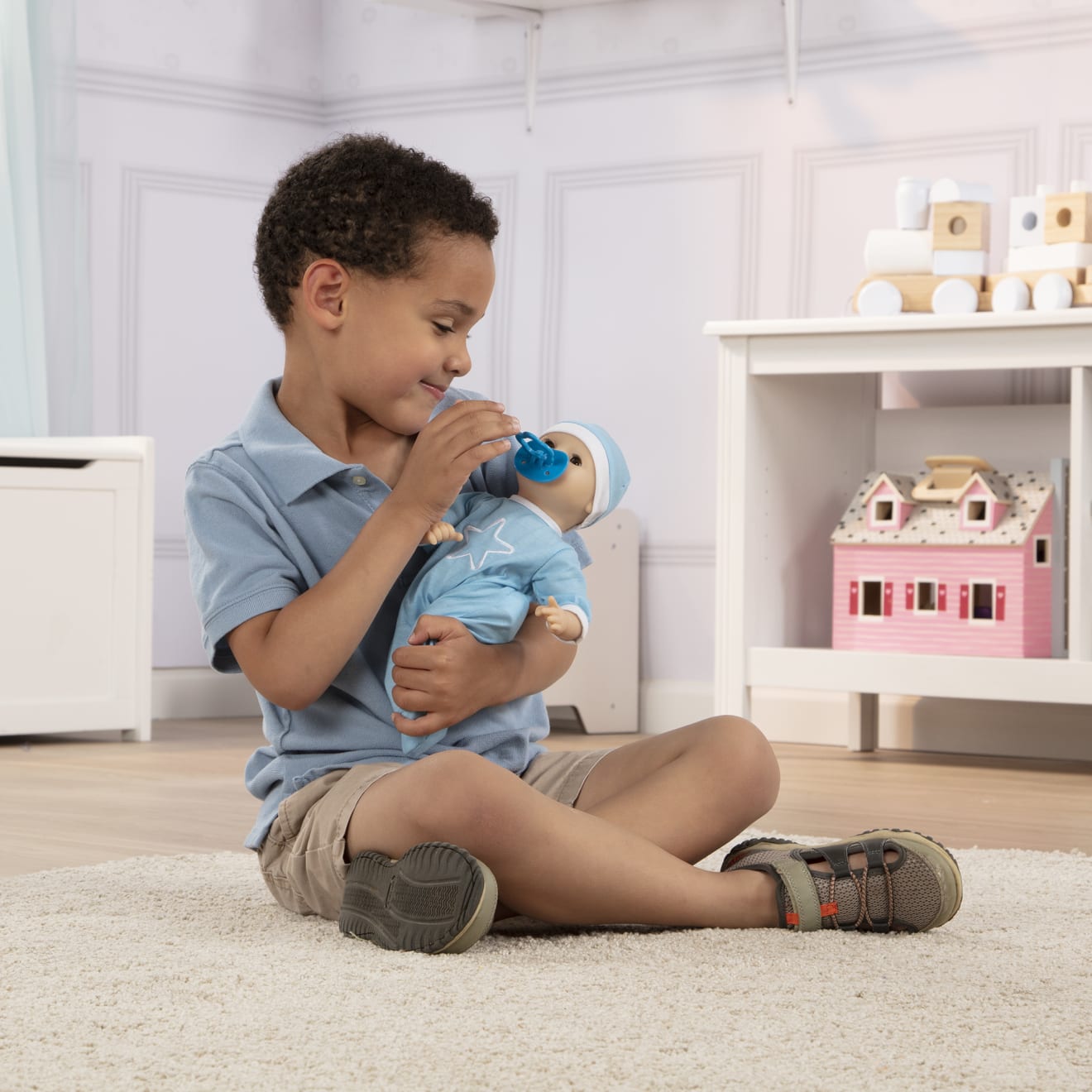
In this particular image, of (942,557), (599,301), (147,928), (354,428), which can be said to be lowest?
(147,928)

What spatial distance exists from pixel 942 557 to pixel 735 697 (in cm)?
35

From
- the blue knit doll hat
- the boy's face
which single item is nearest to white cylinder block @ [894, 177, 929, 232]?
the blue knit doll hat

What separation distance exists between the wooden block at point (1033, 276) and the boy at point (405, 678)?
48.6 inches

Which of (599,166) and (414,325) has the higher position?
(599,166)

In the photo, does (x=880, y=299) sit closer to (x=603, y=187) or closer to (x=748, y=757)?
(x=603, y=187)

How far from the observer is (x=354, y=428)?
1.20 m

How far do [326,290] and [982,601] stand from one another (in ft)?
4.39

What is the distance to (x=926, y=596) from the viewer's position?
2.24 metres

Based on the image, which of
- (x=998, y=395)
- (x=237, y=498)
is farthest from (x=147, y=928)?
(x=998, y=395)

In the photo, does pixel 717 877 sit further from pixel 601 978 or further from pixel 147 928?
pixel 147 928

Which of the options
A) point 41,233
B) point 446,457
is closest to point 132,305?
point 41,233

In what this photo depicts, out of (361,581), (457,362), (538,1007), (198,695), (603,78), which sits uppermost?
(603,78)

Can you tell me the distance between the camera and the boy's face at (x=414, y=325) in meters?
1.11

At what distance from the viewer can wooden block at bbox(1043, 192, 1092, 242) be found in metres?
2.18
